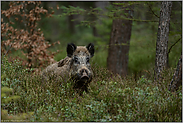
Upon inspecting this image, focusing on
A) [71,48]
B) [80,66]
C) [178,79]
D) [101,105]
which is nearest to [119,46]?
[71,48]

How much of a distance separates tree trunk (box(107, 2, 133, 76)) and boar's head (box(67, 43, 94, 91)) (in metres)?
3.37

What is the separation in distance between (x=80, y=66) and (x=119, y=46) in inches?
162

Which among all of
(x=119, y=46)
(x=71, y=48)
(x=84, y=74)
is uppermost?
(x=119, y=46)

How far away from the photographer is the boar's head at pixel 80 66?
5520 millimetres

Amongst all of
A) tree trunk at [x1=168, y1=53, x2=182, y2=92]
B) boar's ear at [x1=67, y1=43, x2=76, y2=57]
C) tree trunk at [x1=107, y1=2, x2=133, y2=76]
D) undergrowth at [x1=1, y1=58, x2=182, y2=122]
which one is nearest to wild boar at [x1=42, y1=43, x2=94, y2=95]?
boar's ear at [x1=67, y1=43, x2=76, y2=57]

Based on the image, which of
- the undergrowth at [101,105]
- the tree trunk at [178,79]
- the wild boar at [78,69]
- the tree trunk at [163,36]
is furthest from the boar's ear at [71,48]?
the tree trunk at [178,79]

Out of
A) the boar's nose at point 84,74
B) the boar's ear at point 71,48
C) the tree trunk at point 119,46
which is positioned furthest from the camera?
the tree trunk at point 119,46

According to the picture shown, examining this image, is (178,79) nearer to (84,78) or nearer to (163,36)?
(163,36)

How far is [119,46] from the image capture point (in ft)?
30.9

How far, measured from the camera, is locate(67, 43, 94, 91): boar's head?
5.52 m

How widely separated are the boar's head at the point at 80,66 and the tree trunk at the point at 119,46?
337 centimetres

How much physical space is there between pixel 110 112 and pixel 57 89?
1623 mm

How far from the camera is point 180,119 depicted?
4133 mm

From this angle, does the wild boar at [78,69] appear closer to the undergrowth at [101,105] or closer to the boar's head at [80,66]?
the boar's head at [80,66]
